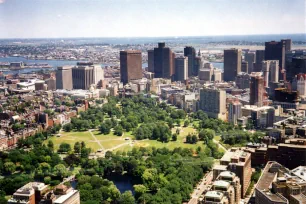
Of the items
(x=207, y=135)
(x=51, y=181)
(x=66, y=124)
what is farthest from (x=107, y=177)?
(x=66, y=124)

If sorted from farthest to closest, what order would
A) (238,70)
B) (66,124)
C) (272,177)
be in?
(238,70), (66,124), (272,177)

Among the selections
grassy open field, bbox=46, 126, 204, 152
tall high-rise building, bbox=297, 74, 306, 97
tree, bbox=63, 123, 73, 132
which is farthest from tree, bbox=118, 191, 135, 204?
tall high-rise building, bbox=297, 74, 306, 97

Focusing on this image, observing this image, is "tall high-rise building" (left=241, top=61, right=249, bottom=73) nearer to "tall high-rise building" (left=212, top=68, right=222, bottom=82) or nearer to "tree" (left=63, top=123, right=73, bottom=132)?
"tall high-rise building" (left=212, top=68, right=222, bottom=82)

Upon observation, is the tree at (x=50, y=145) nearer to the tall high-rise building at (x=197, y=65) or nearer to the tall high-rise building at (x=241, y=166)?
the tall high-rise building at (x=241, y=166)

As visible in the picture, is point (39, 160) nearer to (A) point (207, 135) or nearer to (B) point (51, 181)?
(B) point (51, 181)

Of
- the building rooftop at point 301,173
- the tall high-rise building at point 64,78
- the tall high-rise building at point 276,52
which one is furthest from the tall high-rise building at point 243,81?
the building rooftop at point 301,173

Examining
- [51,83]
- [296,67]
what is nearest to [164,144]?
[296,67]

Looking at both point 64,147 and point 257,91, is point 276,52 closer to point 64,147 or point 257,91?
point 257,91
